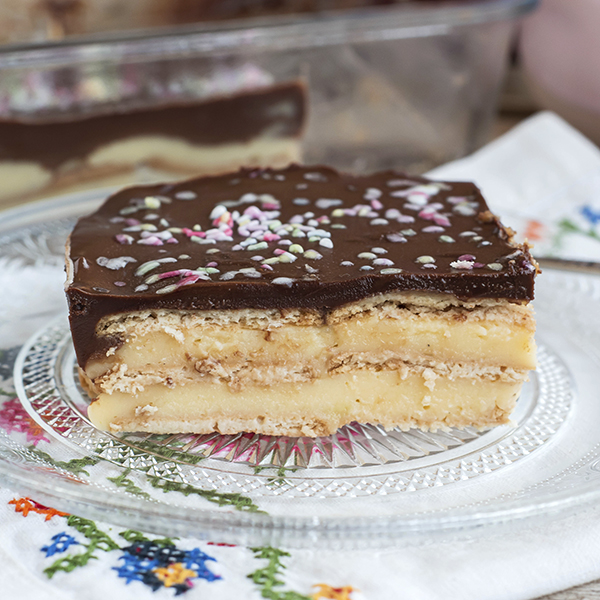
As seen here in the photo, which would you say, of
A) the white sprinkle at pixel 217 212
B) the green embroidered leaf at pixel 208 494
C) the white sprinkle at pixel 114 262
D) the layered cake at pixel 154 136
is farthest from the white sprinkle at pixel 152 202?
the layered cake at pixel 154 136

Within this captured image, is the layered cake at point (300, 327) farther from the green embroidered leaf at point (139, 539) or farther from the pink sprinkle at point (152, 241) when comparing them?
the green embroidered leaf at point (139, 539)

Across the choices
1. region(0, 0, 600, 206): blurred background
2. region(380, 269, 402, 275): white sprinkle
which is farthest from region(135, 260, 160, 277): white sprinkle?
region(0, 0, 600, 206): blurred background

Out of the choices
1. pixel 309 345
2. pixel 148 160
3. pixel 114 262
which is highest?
pixel 114 262

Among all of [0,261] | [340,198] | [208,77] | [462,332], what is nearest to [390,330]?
[462,332]

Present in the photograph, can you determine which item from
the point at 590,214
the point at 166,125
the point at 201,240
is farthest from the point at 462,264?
the point at 166,125

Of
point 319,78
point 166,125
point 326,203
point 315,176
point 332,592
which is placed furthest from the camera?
point 319,78

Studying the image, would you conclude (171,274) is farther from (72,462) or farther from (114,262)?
(72,462)

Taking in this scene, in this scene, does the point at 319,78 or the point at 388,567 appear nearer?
→ the point at 388,567
